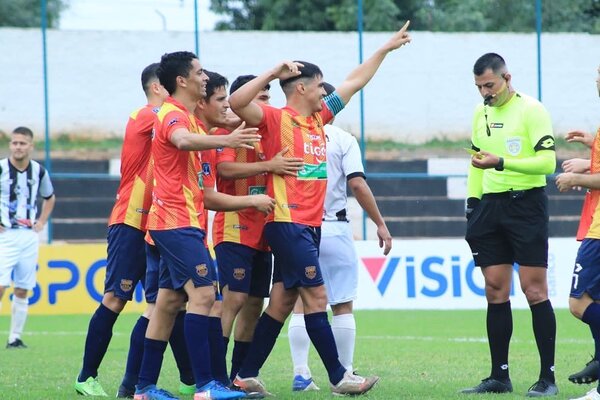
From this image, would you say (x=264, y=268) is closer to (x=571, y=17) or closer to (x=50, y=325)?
(x=50, y=325)

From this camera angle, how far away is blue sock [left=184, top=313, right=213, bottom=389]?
279 inches

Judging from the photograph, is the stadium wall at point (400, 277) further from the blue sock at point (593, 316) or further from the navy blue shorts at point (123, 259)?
the blue sock at point (593, 316)

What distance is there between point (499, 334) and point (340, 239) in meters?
1.49

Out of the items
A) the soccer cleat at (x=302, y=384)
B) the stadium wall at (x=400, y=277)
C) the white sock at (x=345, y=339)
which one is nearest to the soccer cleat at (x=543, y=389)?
the white sock at (x=345, y=339)

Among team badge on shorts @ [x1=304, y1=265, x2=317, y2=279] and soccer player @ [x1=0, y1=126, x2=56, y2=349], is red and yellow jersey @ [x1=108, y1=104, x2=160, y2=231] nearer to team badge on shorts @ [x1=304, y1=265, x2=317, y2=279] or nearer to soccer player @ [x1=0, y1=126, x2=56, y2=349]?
team badge on shorts @ [x1=304, y1=265, x2=317, y2=279]

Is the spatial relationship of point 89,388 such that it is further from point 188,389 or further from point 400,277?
point 400,277

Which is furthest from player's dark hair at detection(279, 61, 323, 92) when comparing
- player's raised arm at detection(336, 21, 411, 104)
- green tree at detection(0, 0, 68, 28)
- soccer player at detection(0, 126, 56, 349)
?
green tree at detection(0, 0, 68, 28)

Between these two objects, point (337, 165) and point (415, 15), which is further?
point (415, 15)

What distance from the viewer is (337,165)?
895 cm

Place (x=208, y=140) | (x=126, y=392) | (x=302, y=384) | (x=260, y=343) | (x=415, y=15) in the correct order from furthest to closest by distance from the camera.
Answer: (x=415, y=15)
(x=302, y=384)
(x=260, y=343)
(x=126, y=392)
(x=208, y=140)

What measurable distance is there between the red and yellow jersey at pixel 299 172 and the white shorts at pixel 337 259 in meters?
1.24

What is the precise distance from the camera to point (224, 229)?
8.01 m

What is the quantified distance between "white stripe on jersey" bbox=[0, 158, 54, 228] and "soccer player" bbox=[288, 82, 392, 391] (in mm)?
4818

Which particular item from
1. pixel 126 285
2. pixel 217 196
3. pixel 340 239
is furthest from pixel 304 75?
pixel 126 285
